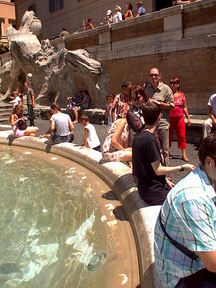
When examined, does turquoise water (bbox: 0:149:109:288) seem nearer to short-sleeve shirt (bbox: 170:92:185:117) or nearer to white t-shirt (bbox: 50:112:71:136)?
white t-shirt (bbox: 50:112:71:136)

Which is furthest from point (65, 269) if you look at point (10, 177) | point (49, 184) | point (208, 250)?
point (10, 177)

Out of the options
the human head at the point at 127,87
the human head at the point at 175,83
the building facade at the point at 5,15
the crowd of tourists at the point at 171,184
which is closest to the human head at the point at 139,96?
the crowd of tourists at the point at 171,184

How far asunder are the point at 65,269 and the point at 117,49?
469 inches

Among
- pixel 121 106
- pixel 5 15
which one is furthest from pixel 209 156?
pixel 5 15

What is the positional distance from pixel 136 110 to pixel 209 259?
3113 mm

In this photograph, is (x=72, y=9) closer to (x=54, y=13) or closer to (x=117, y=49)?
(x=54, y=13)

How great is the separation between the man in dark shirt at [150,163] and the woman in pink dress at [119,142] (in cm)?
138

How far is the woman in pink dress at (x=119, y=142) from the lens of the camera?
507 cm

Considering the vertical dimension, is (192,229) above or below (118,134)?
below

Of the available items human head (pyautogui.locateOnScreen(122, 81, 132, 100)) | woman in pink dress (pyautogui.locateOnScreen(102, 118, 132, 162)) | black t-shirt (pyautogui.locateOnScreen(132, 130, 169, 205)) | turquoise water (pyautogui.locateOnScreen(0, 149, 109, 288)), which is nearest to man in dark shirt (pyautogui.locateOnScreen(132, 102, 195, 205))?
black t-shirt (pyautogui.locateOnScreen(132, 130, 169, 205))

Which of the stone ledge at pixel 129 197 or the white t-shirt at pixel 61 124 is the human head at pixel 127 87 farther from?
the white t-shirt at pixel 61 124

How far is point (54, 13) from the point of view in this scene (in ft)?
87.8

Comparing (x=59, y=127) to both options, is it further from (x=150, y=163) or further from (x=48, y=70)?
(x=48, y=70)

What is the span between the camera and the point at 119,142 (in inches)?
205
